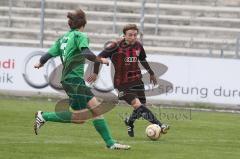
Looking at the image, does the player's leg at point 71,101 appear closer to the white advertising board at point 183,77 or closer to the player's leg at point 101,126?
the player's leg at point 101,126

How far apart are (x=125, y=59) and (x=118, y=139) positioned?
1.65 metres

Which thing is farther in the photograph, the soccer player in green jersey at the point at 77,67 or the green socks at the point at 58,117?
the green socks at the point at 58,117

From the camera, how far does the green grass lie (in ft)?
41.8

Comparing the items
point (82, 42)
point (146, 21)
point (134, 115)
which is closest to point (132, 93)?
point (134, 115)

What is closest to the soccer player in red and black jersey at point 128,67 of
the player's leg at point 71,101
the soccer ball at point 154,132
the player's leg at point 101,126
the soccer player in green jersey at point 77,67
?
the soccer ball at point 154,132

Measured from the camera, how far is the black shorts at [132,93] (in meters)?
15.8

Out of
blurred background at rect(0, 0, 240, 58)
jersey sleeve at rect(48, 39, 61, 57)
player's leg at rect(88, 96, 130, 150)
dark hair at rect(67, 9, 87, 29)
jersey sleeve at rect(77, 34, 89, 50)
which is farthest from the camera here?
blurred background at rect(0, 0, 240, 58)

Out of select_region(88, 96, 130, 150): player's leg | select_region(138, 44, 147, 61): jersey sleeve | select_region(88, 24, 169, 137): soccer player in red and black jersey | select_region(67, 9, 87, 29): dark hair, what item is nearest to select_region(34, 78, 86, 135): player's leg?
select_region(88, 96, 130, 150): player's leg

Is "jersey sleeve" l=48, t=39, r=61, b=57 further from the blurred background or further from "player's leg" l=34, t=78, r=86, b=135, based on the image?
the blurred background

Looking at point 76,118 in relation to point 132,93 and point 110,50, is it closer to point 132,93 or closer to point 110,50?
point 132,93

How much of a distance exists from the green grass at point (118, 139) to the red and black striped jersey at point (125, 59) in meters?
1.07

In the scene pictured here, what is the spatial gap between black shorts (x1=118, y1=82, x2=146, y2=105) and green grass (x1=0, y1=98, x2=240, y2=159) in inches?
28.5

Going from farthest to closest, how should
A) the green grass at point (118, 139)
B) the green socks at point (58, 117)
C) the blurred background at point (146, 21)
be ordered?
the blurred background at point (146, 21)
the green socks at point (58, 117)
the green grass at point (118, 139)

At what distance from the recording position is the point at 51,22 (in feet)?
109
